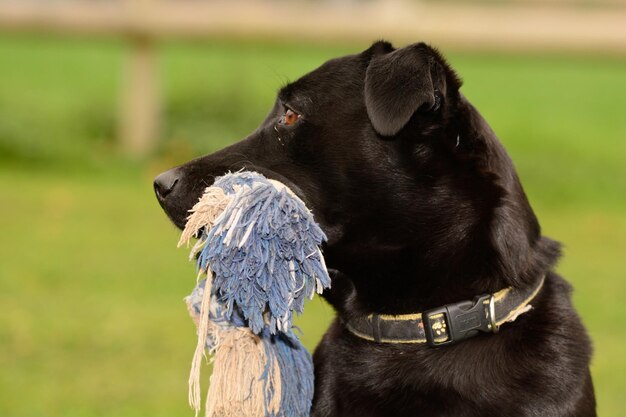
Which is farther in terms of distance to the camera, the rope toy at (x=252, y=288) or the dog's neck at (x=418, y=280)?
the dog's neck at (x=418, y=280)

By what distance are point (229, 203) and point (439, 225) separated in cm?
70

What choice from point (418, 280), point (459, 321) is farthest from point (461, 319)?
point (418, 280)

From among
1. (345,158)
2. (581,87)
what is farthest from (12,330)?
(581,87)

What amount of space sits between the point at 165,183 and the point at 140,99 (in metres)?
7.47

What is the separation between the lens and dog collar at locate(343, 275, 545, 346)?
122 inches

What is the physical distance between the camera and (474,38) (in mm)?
10188

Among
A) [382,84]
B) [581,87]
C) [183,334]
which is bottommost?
[581,87]

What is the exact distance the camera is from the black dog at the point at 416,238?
3096 millimetres

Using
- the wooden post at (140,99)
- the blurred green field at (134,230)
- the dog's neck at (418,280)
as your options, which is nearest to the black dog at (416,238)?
the dog's neck at (418,280)

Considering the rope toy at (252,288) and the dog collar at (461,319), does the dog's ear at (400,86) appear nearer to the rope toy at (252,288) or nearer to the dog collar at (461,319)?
the rope toy at (252,288)

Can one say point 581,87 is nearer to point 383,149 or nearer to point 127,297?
point 127,297

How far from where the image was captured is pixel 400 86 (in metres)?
3.11

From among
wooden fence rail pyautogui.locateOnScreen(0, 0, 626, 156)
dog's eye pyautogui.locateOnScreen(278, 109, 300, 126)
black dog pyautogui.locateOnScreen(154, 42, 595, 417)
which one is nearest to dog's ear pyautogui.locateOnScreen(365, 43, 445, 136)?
black dog pyautogui.locateOnScreen(154, 42, 595, 417)

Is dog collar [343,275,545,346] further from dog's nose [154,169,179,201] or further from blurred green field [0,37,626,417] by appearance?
blurred green field [0,37,626,417]
